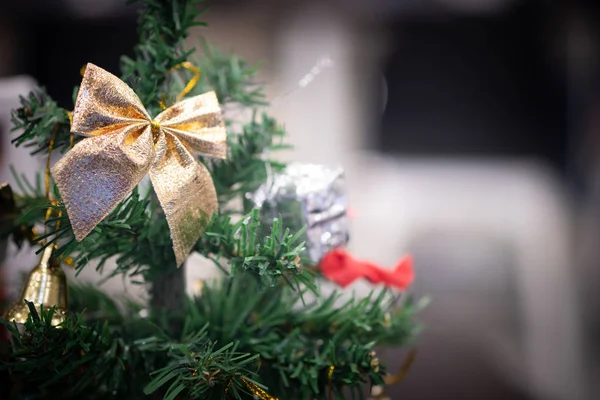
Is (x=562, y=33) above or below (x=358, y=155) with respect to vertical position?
above

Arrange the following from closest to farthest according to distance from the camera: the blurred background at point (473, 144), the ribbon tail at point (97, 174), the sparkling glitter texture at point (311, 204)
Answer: the ribbon tail at point (97, 174) < the sparkling glitter texture at point (311, 204) < the blurred background at point (473, 144)

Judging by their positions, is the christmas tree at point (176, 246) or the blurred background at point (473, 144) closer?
the christmas tree at point (176, 246)

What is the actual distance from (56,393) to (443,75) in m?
0.95

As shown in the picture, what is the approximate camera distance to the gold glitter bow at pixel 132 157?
274 millimetres

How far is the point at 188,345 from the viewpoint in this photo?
302 mm

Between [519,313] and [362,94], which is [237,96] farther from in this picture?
[519,313]

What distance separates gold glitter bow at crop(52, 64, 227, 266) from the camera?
Result: 274 millimetres

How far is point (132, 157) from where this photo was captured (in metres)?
0.28

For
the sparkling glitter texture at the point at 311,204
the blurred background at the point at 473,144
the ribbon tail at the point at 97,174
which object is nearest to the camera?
the ribbon tail at the point at 97,174

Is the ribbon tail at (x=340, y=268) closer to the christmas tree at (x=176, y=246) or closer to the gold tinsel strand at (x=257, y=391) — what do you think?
the christmas tree at (x=176, y=246)

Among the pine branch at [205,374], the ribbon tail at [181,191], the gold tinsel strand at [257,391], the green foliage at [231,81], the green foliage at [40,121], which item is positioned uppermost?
the green foliage at [231,81]

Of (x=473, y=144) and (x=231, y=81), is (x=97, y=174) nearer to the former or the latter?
(x=231, y=81)

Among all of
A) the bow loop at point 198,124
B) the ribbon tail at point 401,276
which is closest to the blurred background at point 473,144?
the ribbon tail at point 401,276

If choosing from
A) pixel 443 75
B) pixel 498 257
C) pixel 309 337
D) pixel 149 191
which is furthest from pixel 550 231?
pixel 149 191
